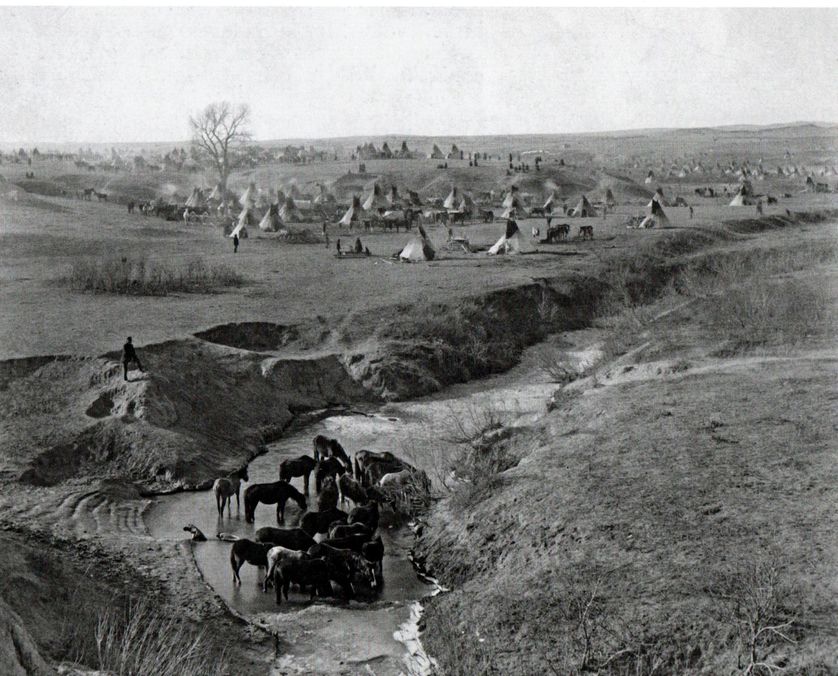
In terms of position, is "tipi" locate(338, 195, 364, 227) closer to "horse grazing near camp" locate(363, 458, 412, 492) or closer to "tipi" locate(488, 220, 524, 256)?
"tipi" locate(488, 220, 524, 256)

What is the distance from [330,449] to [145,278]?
13231 millimetres

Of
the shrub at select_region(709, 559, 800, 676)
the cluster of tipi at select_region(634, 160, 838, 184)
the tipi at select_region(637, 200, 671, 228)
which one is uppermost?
the cluster of tipi at select_region(634, 160, 838, 184)

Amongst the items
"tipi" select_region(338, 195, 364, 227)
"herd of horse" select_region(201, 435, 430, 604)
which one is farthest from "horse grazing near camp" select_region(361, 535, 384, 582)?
"tipi" select_region(338, 195, 364, 227)

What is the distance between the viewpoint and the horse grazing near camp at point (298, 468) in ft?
51.4

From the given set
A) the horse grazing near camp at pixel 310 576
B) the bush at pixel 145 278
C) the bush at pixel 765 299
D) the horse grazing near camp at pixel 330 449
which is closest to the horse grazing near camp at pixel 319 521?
the horse grazing near camp at pixel 310 576

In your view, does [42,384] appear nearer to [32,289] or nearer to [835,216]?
[32,289]

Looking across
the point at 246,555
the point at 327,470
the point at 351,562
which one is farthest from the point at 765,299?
the point at 246,555

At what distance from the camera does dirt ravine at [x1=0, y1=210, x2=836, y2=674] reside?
36.8 feet

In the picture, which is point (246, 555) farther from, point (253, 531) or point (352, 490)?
point (352, 490)

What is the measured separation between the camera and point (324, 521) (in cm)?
1389

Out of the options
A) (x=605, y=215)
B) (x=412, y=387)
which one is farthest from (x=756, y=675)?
(x=605, y=215)

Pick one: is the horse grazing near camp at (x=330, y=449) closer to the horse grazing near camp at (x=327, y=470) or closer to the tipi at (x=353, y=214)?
the horse grazing near camp at (x=327, y=470)

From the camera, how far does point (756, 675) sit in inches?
313

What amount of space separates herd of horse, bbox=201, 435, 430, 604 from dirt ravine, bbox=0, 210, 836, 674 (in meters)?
0.97
